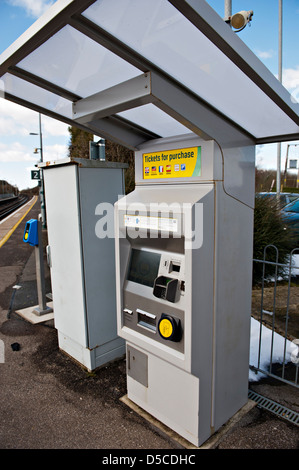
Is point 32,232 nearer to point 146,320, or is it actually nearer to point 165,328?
point 146,320

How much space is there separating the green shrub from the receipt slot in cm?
378

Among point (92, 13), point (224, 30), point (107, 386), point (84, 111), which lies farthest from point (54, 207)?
point (224, 30)

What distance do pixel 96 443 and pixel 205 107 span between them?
2.48m

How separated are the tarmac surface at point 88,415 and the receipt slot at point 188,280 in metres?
0.13

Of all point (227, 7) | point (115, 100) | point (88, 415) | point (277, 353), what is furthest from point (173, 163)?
point (227, 7)

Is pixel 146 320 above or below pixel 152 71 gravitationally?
below

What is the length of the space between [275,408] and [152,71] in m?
2.75

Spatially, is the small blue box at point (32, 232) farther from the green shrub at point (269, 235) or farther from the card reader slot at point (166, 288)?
the green shrub at point (269, 235)

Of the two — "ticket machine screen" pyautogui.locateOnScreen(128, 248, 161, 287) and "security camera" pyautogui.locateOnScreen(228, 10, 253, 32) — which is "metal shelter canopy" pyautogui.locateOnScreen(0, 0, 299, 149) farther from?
"security camera" pyautogui.locateOnScreen(228, 10, 253, 32)

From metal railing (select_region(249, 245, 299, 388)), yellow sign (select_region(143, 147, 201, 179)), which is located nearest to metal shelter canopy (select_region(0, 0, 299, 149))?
yellow sign (select_region(143, 147, 201, 179))

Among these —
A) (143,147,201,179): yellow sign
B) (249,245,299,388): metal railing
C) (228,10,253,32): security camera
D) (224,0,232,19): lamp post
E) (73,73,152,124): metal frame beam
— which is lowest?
(249,245,299,388): metal railing

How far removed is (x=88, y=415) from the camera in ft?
8.82

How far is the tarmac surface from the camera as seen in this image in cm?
236

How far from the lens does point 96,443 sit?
2385 millimetres
